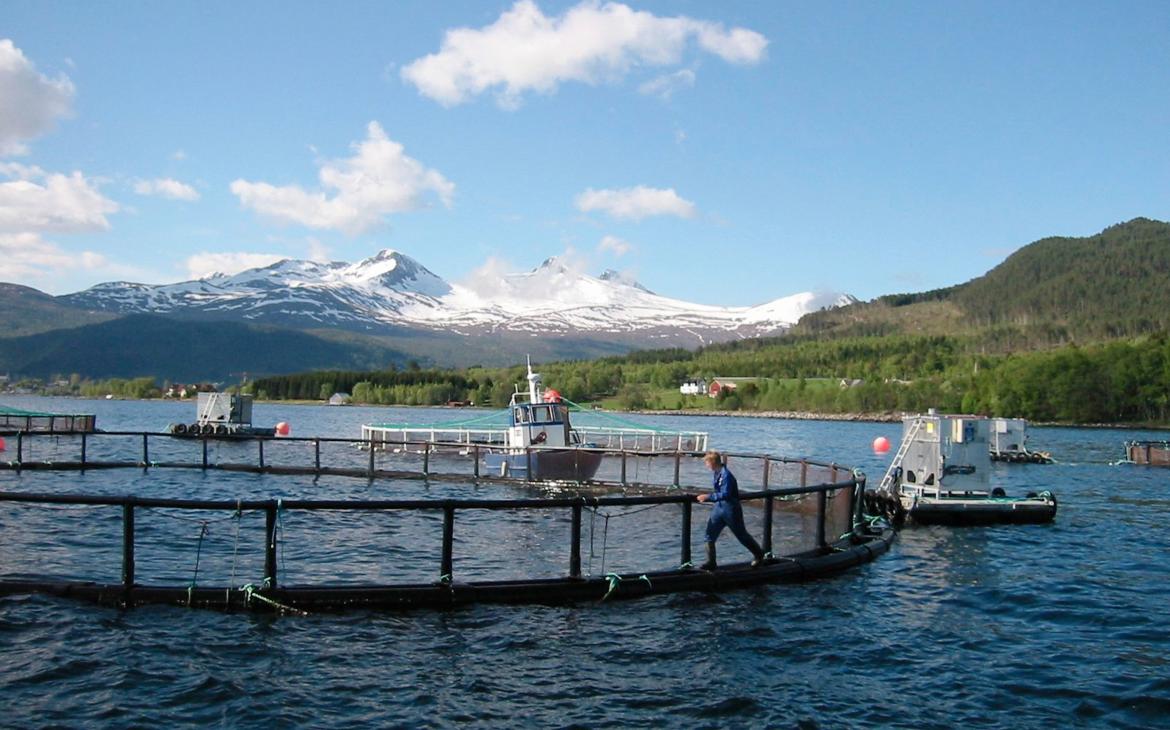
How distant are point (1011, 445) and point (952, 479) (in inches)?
1836

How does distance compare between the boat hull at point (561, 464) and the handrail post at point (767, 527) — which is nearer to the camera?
the handrail post at point (767, 527)

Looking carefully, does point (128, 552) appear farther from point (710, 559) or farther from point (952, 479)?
point (952, 479)

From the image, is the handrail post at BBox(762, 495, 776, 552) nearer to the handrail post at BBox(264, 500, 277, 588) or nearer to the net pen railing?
the net pen railing

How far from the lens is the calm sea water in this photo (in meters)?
11.0

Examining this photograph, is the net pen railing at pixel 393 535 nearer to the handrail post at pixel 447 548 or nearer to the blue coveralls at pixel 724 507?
the handrail post at pixel 447 548

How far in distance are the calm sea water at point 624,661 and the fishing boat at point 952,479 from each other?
10.6m

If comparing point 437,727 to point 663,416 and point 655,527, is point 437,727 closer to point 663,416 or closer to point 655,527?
point 655,527

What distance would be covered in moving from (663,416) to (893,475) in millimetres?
164580

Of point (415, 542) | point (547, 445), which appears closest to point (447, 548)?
point (415, 542)

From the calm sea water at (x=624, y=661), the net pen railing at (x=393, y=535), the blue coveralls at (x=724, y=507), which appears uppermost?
the blue coveralls at (x=724, y=507)

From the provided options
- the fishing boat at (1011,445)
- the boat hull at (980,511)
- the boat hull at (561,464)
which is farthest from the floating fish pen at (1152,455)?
the boat hull at (561,464)

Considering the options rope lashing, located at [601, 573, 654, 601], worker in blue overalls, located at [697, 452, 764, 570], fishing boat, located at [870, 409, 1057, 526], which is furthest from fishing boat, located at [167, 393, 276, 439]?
rope lashing, located at [601, 573, 654, 601]

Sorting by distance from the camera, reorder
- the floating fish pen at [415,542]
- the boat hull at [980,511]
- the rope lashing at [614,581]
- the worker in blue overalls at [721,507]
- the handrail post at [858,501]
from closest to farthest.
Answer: the floating fish pen at [415,542] < the rope lashing at [614,581] < the worker in blue overalls at [721,507] < the handrail post at [858,501] < the boat hull at [980,511]

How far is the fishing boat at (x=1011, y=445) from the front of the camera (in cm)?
7244
